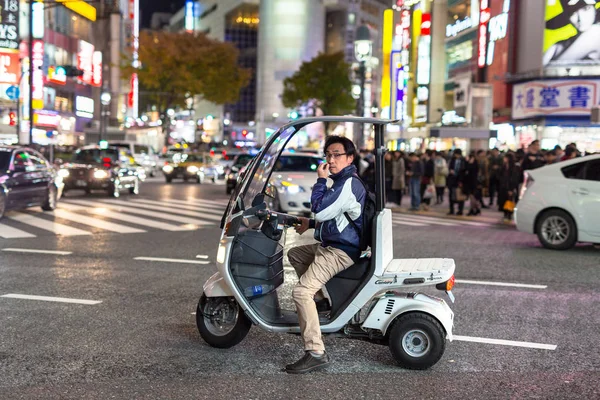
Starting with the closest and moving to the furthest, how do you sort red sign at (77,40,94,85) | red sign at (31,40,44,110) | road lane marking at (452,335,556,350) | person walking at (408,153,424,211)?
road lane marking at (452,335,556,350), person walking at (408,153,424,211), red sign at (31,40,44,110), red sign at (77,40,94,85)

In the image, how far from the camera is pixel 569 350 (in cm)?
637

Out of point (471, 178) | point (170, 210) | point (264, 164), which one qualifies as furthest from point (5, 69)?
point (264, 164)

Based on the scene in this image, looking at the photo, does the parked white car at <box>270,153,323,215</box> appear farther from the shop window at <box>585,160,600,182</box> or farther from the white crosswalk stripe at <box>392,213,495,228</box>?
the shop window at <box>585,160,600,182</box>

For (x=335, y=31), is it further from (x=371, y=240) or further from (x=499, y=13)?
(x=371, y=240)

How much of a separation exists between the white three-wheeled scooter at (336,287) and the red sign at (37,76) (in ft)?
160

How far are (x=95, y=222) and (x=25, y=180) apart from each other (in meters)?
2.01

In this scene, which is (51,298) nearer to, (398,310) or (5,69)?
(398,310)

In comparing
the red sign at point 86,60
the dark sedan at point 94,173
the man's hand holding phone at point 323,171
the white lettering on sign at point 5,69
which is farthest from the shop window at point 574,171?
the red sign at point 86,60

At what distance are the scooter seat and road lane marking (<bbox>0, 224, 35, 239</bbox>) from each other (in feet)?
31.0

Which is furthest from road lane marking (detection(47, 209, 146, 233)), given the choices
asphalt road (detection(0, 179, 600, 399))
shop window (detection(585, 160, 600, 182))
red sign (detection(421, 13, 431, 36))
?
red sign (detection(421, 13, 431, 36))

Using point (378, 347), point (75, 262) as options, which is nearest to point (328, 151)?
point (378, 347)

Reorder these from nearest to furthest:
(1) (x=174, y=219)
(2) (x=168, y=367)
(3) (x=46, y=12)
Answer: (2) (x=168, y=367)
(1) (x=174, y=219)
(3) (x=46, y=12)

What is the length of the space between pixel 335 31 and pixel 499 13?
7606 centimetres

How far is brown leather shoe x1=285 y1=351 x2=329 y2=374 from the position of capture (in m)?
5.57
